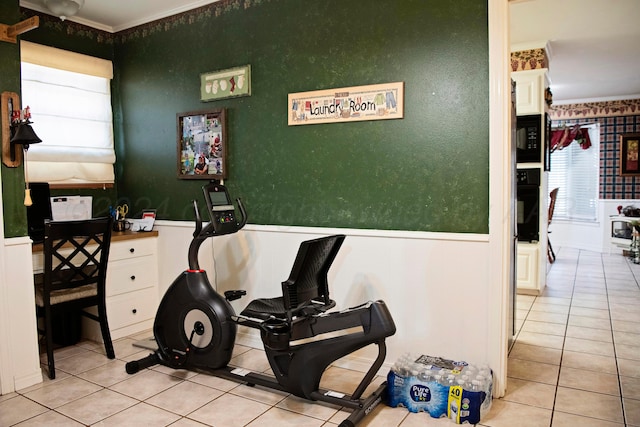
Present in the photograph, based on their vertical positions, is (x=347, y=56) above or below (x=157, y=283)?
above

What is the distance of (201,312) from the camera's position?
3102 millimetres

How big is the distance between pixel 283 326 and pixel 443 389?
94 cm

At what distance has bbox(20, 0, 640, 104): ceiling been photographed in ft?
13.3

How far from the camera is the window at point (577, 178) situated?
28.8ft

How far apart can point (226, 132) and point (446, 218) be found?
1.91 metres

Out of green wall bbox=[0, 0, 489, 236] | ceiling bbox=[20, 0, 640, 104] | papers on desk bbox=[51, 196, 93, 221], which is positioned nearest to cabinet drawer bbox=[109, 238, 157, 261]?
green wall bbox=[0, 0, 489, 236]

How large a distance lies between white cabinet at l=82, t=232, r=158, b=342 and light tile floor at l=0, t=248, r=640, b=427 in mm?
154

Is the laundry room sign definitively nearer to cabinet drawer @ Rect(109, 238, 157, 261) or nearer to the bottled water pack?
the bottled water pack

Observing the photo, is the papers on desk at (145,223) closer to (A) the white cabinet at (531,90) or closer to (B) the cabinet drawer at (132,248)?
(B) the cabinet drawer at (132,248)

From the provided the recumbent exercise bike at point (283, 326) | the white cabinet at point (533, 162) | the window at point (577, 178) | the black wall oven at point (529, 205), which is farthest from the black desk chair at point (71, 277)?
the window at point (577, 178)

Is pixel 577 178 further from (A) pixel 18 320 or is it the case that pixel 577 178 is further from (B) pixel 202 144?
(A) pixel 18 320

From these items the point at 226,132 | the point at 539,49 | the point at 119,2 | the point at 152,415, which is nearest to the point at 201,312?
the point at 152,415

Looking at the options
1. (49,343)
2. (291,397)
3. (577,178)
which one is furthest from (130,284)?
(577,178)

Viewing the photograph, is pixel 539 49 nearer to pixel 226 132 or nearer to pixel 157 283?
pixel 226 132
